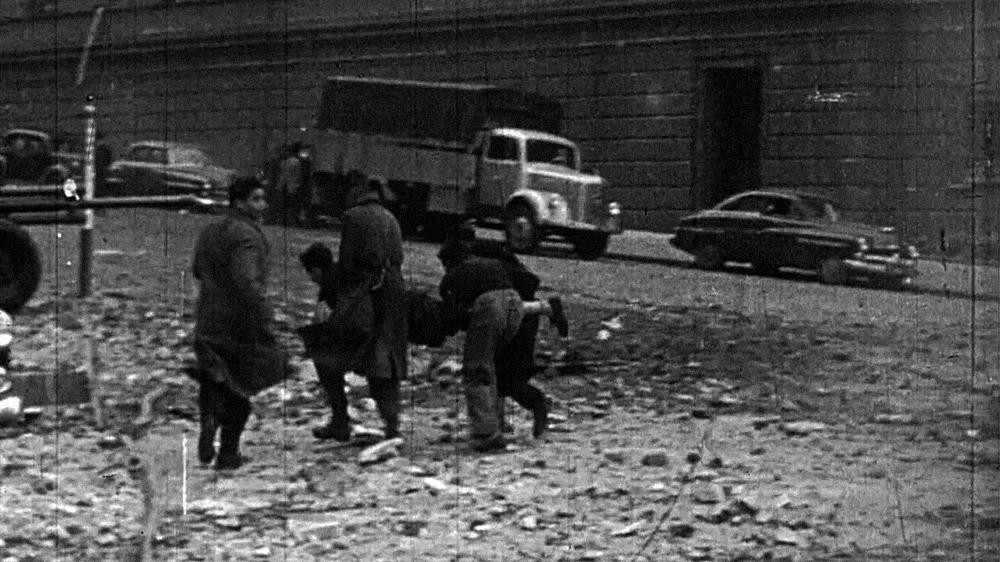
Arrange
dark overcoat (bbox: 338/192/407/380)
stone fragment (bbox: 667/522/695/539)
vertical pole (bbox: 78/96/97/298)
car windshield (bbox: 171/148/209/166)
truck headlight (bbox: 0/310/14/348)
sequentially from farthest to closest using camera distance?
truck headlight (bbox: 0/310/14/348), vertical pole (bbox: 78/96/97/298), car windshield (bbox: 171/148/209/166), dark overcoat (bbox: 338/192/407/380), stone fragment (bbox: 667/522/695/539)

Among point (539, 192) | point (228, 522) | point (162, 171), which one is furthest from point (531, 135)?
point (228, 522)

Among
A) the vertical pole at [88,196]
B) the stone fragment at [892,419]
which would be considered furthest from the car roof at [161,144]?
the stone fragment at [892,419]

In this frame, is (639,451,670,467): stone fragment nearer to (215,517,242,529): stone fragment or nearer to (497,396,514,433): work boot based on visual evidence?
(497,396,514,433): work boot

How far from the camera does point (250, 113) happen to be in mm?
7391

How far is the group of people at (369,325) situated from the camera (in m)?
6.81

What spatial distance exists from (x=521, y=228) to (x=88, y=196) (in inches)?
72.8

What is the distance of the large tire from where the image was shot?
7.65 meters

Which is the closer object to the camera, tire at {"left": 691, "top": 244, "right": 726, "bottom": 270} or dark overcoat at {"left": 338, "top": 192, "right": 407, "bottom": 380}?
tire at {"left": 691, "top": 244, "right": 726, "bottom": 270}

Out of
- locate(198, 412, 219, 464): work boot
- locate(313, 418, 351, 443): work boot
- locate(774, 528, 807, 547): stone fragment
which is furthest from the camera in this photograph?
locate(198, 412, 219, 464): work boot

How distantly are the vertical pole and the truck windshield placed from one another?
1.88m

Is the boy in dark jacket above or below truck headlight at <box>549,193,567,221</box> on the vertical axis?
below

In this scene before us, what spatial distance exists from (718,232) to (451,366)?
1.07 metres

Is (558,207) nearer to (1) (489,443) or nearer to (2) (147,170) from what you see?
(1) (489,443)

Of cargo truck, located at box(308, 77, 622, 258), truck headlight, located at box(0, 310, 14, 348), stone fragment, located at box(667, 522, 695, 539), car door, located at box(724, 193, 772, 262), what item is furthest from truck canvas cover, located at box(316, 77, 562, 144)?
truck headlight, located at box(0, 310, 14, 348)
